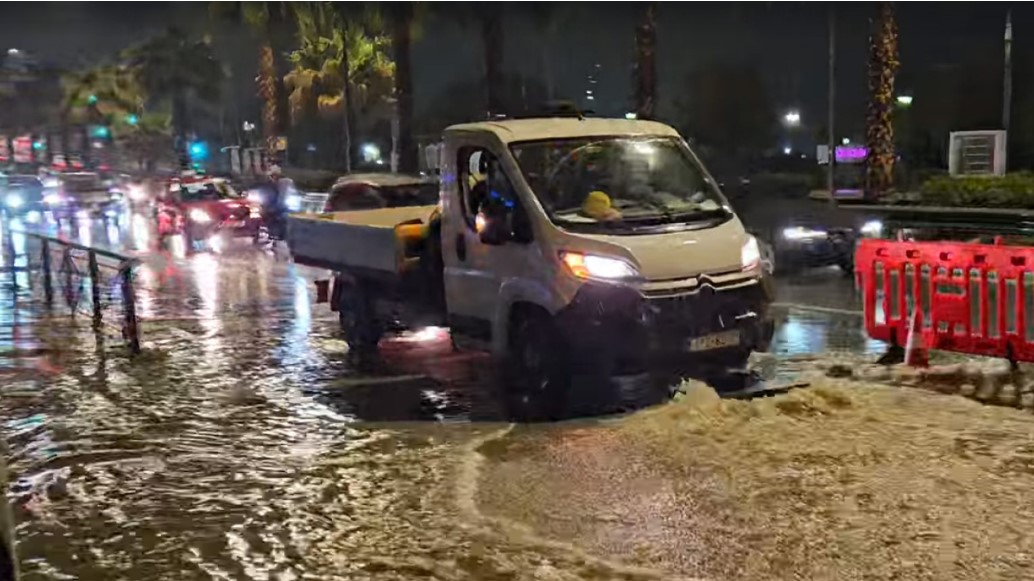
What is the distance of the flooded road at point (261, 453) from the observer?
19.5ft

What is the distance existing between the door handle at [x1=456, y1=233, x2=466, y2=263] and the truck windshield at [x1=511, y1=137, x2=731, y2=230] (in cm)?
85

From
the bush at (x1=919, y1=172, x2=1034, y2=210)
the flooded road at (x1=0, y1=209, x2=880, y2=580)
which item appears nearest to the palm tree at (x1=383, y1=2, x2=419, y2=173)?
the bush at (x1=919, y1=172, x2=1034, y2=210)

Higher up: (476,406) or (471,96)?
(471,96)

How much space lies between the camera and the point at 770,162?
171 feet

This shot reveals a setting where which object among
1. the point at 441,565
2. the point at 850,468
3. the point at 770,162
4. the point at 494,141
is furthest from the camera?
the point at 770,162

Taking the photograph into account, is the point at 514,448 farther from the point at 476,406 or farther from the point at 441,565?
the point at 441,565

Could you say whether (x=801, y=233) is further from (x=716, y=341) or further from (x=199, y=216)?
(x=199, y=216)

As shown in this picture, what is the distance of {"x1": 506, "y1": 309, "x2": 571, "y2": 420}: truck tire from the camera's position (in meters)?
8.72

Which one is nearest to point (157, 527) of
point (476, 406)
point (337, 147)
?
point (476, 406)

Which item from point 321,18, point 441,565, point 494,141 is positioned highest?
point 321,18

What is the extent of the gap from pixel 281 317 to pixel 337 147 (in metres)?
52.4

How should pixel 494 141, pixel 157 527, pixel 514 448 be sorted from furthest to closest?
pixel 494 141
pixel 514 448
pixel 157 527

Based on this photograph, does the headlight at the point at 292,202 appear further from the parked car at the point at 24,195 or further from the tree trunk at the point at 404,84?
the parked car at the point at 24,195

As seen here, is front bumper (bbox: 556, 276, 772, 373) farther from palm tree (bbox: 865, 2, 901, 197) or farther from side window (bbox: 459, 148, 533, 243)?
palm tree (bbox: 865, 2, 901, 197)
